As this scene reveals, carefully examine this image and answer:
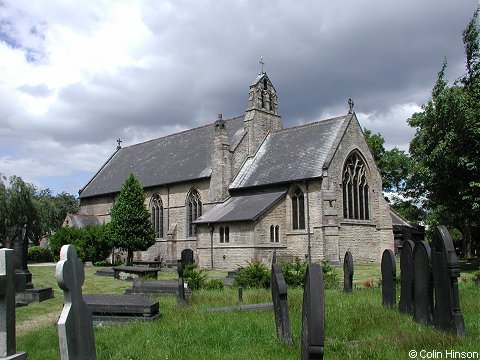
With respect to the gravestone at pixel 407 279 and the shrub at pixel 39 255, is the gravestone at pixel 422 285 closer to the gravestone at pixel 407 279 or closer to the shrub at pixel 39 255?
the gravestone at pixel 407 279

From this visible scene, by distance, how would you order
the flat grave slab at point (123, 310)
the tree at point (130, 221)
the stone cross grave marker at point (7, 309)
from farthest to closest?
the tree at point (130, 221) < the flat grave slab at point (123, 310) < the stone cross grave marker at point (7, 309)

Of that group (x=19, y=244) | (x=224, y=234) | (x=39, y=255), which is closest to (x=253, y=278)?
(x=19, y=244)

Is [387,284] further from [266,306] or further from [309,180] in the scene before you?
[309,180]

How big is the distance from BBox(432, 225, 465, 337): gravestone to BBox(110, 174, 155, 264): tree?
2798cm

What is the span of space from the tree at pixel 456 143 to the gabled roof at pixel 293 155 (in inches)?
259

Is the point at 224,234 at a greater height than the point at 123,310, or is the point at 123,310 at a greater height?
the point at 224,234

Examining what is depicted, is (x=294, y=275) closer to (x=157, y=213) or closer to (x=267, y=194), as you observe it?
(x=267, y=194)

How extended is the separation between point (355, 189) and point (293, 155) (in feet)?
15.5

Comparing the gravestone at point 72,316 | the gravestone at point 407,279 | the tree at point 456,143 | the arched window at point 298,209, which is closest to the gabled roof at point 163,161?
the arched window at point 298,209

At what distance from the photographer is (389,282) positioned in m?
11.0

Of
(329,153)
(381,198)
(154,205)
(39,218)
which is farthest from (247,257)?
(39,218)

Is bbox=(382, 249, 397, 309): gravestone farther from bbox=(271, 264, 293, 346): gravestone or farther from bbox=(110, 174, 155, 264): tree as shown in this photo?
bbox=(110, 174, 155, 264): tree

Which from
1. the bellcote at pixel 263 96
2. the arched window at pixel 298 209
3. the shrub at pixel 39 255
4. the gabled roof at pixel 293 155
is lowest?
the shrub at pixel 39 255

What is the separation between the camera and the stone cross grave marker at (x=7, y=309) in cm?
557
